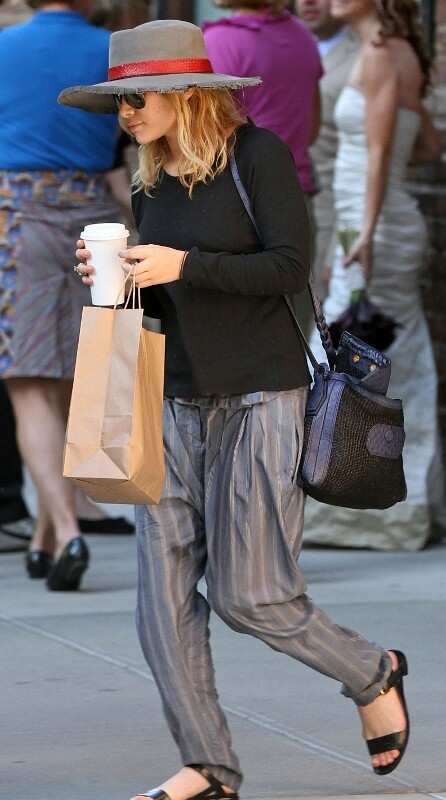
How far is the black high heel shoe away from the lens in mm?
3797

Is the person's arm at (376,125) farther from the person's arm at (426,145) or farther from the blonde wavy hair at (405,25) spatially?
the person's arm at (426,145)

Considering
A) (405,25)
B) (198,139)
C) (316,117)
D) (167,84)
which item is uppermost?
(167,84)

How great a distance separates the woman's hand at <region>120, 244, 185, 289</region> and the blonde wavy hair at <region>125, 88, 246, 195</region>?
0.22 meters

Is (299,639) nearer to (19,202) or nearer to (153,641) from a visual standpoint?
(153,641)

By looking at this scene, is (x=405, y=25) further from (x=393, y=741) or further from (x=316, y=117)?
(x=393, y=741)

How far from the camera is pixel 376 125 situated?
22.2ft

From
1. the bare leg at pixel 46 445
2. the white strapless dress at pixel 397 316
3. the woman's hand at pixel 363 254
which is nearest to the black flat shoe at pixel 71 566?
the bare leg at pixel 46 445

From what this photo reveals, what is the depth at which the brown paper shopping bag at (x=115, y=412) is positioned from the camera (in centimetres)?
349

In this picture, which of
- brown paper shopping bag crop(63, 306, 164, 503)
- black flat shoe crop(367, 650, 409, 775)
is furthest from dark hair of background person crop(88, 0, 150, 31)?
black flat shoe crop(367, 650, 409, 775)

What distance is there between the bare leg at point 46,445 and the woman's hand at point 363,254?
1.29 m

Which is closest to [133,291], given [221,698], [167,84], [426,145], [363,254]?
[167,84]

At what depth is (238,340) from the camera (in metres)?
3.77

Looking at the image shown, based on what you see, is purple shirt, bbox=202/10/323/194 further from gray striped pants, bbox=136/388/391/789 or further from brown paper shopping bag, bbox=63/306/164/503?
brown paper shopping bag, bbox=63/306/164/503

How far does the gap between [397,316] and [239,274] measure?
358 centimetres
